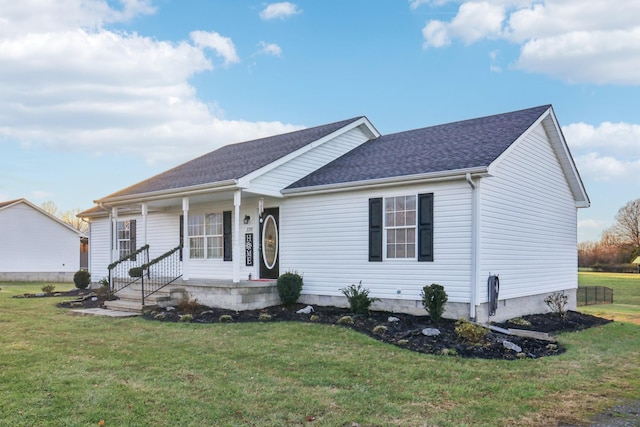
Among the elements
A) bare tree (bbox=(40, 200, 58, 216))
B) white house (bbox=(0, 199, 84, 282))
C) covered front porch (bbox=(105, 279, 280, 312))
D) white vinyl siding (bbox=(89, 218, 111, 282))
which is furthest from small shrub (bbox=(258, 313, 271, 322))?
bare tree (bbox=(40, 200, 58, 216))

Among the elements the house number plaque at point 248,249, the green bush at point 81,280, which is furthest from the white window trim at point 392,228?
the green bush at point 81,280

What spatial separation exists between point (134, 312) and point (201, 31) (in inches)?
348

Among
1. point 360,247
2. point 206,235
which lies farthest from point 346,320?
point 206,235

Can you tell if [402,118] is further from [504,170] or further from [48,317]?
[48,317]

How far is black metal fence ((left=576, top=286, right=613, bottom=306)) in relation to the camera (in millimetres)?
23656

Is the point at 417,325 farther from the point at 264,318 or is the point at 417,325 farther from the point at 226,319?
the point at 226,319

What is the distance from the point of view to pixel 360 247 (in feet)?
41.9

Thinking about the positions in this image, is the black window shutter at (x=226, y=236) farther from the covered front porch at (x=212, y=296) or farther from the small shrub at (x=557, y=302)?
the small shrub at (x=557, y=302)

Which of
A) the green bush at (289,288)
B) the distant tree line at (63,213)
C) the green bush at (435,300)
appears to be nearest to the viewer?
the green bush at (435,300)

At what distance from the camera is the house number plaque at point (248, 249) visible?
49.3 feet

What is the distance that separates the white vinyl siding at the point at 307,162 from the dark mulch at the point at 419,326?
3392mm

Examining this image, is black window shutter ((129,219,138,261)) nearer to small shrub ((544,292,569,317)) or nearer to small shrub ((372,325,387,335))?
small shrub ((372,325,387,335))

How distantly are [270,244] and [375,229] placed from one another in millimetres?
3717

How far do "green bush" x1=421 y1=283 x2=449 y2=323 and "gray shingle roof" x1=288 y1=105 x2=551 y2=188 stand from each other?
263 centimetres
